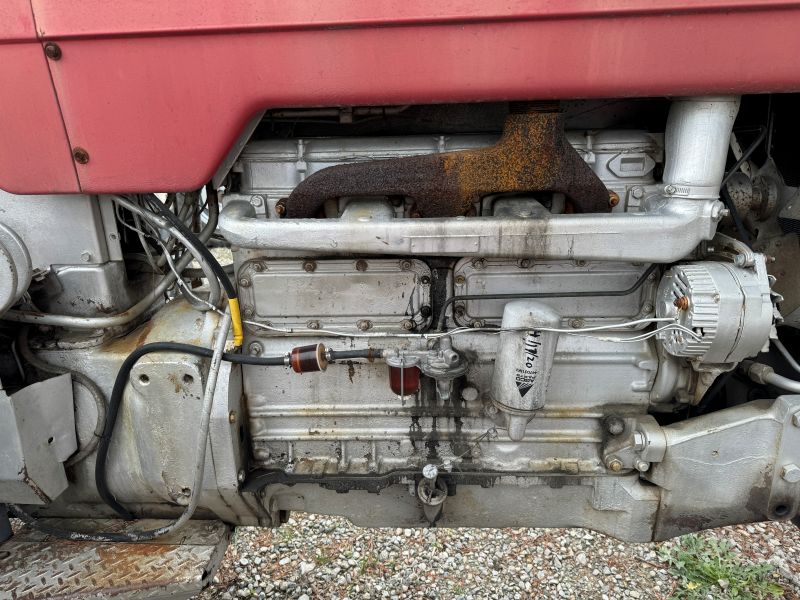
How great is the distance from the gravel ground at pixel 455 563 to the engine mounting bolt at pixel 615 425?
0.89 metres

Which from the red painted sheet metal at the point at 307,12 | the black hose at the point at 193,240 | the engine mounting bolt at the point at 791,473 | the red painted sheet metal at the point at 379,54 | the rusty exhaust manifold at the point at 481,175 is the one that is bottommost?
the engine mounting bolt at the point at 791,473

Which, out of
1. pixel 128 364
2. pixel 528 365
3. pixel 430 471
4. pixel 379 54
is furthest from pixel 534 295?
pixel 128 364

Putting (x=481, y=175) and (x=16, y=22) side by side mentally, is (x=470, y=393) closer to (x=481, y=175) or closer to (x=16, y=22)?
(x=481, y=175)

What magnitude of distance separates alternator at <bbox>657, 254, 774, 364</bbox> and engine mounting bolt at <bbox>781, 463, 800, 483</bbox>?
36 cm

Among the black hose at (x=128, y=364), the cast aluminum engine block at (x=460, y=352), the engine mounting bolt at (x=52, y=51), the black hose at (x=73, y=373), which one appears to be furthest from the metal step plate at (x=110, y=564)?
the engine mounting bolt at (x=52, y=51)

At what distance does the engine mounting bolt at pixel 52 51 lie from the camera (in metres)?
1.06

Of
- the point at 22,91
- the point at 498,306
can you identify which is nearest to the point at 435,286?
the point at 498,306

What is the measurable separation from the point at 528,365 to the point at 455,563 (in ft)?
4.01

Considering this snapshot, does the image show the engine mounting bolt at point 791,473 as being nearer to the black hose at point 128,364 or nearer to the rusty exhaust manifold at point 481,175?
the rusty exhaust manifold at point 481,175

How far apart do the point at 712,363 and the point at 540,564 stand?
1.21 meters

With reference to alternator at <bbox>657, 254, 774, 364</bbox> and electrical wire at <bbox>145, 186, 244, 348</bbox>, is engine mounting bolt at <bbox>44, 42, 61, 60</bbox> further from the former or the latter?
alternator at <bbox>657, 254, 774, 364</bbox>

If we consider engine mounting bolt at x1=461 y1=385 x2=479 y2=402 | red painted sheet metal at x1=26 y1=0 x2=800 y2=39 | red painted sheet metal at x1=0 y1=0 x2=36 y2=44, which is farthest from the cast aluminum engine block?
red painted sheet metal at x1=0 y1=0 x2=36 y2=44

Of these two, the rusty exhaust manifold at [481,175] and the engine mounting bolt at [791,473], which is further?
the engine mounting bolt at [791,473]

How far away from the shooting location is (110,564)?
1360 millimetres
